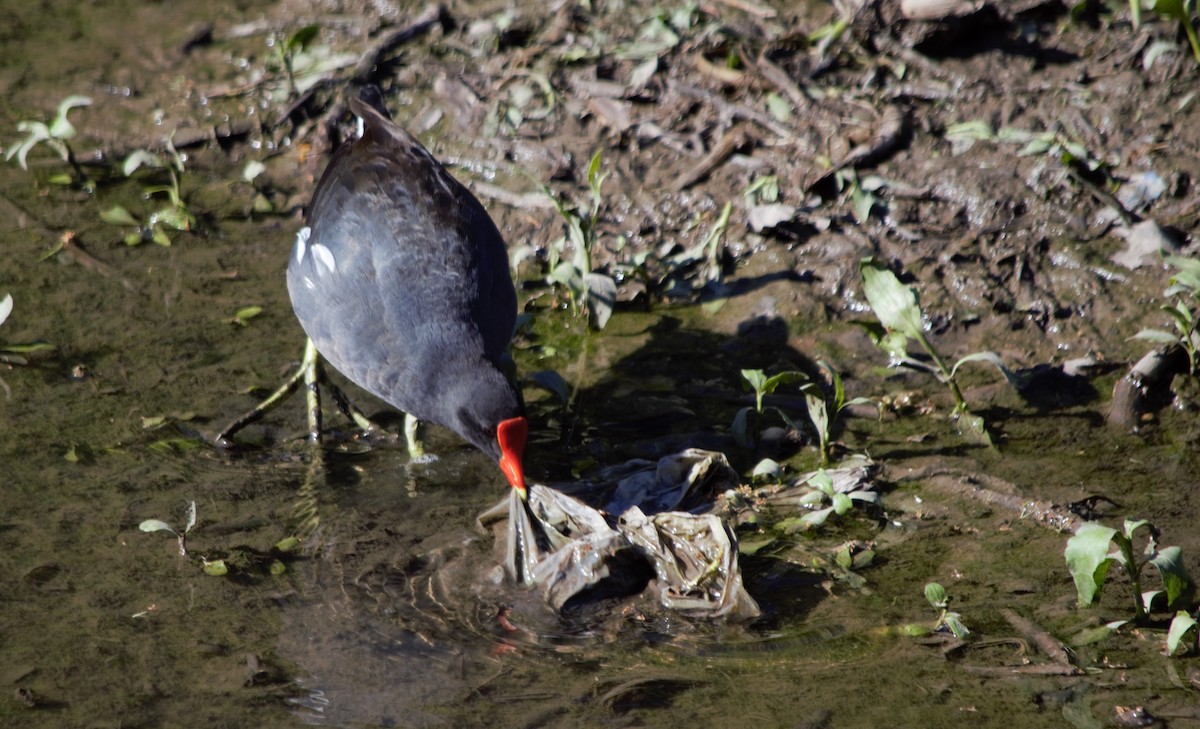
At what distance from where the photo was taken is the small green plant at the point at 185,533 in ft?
12.3

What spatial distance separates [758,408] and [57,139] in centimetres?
428

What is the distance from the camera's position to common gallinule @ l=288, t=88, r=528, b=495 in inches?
161

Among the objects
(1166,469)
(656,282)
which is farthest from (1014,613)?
(656,282)

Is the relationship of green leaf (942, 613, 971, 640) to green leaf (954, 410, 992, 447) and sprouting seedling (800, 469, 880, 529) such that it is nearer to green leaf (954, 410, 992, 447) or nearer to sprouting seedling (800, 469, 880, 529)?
sprouting seedling (800, 469, 880, 529)

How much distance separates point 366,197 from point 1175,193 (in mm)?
3633

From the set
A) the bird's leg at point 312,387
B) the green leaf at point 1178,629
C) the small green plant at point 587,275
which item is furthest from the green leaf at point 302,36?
the green leaf at point 1178,629

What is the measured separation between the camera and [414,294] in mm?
4254

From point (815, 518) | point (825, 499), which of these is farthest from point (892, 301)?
point (815, 518)

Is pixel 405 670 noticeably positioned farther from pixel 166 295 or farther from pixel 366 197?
pixel 166 295

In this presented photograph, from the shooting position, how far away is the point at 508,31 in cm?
683

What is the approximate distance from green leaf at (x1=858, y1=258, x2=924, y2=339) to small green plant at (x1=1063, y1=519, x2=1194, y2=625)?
4.14ft

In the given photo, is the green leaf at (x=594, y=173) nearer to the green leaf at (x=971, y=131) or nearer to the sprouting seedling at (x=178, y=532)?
the green leaf at (x=971, y=131)

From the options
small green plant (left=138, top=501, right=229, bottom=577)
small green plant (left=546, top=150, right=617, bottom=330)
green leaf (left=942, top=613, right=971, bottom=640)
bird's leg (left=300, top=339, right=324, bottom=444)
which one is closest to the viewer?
green leaf (left=942, top=613, right=971, bottom=640)

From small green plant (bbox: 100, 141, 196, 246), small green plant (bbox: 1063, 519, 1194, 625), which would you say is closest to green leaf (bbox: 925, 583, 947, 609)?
small green plant (bbox: 1063, 519, 1194, 625)
